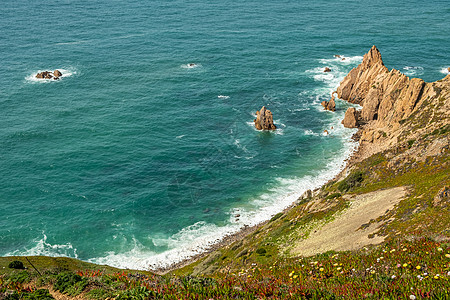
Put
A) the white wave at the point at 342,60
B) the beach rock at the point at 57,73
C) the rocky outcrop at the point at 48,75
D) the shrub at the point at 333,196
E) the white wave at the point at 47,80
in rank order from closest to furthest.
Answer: the shrub at the point at 333,196, the white wave at the point at 47,80, the rocky outcrop at the point at 48,75, the beach rock at the point at 57,73, the white wave at the point at 342,60

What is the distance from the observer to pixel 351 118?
107750mm

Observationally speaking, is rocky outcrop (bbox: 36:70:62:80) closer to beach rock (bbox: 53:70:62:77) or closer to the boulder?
beach rock (bbox: 53:70:62:77)

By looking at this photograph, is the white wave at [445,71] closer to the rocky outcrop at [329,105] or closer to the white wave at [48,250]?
the rocky outcrop at [329,105]

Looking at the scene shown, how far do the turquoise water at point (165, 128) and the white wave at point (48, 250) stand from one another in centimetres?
29

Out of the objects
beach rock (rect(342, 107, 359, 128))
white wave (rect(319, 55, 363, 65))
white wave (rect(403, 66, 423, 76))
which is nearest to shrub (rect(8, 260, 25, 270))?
beach rock (rect(342, 107, 359, 128))

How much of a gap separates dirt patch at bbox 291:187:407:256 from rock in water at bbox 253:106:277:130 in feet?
179

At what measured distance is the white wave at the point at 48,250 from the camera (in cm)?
7000

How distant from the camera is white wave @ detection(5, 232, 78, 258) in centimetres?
7000

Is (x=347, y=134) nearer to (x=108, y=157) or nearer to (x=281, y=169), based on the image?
(x=281, y=169)

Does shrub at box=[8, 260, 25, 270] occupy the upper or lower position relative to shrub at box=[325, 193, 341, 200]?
lower

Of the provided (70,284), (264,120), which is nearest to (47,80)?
(264,120)

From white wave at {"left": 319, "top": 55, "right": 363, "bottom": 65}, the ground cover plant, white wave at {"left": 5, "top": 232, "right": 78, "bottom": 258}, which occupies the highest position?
the ground cover plant

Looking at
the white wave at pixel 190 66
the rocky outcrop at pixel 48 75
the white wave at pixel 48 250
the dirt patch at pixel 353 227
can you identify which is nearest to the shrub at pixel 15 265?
the white wave at pixel 48 250

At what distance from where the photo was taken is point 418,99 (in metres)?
86.5
